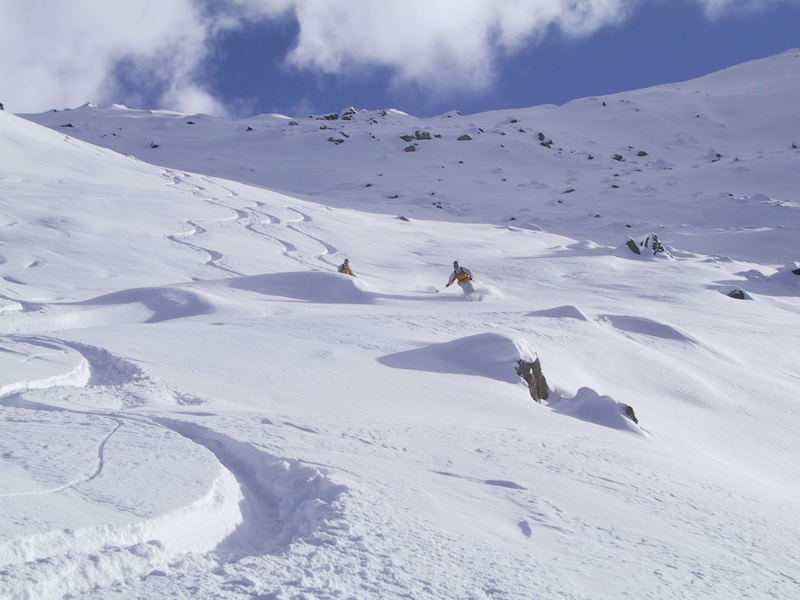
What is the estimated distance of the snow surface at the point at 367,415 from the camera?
1967 mm

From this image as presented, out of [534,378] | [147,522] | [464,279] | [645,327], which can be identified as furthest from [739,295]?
[147,522]

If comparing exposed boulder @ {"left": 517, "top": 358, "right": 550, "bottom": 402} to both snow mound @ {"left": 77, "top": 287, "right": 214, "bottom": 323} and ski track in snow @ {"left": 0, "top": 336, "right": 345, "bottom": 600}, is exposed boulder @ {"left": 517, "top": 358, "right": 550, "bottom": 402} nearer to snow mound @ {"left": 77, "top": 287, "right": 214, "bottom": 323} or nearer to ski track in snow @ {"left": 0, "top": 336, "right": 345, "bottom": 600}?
ski track in snow @ {"left": 0, "top": 336, "right": 345, "bottom": 600}

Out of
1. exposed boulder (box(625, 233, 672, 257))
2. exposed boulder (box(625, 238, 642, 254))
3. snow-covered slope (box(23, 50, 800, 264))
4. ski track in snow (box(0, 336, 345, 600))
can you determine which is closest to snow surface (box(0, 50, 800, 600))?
ski track in snow (box(0, 336, 345, 600))

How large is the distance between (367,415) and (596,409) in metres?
1.77

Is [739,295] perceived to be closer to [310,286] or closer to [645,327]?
[645,327]

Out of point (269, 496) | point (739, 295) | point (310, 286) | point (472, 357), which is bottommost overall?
point (269, 496)

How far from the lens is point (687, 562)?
2266mm

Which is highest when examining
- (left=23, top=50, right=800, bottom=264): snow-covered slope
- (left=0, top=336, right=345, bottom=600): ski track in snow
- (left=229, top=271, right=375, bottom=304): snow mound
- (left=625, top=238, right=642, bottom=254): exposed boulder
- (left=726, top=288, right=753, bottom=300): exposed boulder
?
(left=23, top=50, right=800, bottom=264): snow-covered slope

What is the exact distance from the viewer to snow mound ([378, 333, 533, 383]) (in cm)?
485

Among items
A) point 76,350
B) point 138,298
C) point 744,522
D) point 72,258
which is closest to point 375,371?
point 76,350

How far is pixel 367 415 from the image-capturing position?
354 centimetres

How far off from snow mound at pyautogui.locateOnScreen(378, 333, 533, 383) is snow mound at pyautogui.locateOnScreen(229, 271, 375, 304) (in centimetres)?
311

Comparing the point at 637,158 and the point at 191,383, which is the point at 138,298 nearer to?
the point at 191,383

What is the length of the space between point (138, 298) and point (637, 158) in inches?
1213
